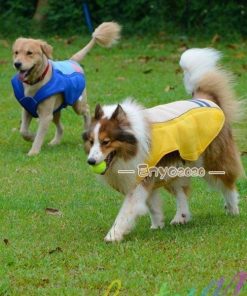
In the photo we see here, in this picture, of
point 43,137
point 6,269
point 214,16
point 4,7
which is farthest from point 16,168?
point 4,7

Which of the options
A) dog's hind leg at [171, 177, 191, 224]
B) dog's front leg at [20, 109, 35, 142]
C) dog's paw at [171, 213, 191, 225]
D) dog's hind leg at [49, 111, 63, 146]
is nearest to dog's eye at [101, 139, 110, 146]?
dog's hind leg at [171, 177, 191, 224]

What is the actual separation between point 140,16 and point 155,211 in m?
13.8

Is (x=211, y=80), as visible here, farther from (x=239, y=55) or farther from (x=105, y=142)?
(x=239, y=55)

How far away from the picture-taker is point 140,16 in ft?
65.0

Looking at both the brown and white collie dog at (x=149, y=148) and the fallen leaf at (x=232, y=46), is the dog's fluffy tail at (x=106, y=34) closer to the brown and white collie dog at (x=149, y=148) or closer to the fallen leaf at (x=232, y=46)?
the brown and white collie dog at (x=149, y=148)

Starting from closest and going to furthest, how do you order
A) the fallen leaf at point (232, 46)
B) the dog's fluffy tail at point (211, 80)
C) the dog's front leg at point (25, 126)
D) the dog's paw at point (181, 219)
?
1. the dog's paw at point (181, 219)
2. the dog's fluffy tail at point (211, 80)
3. the dog's front leg at point (25, 126)
4. the fallen leaf at point (232, 46)

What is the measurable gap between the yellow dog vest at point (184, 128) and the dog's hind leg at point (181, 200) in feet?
1.44

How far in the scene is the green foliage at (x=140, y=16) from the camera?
18609 mm

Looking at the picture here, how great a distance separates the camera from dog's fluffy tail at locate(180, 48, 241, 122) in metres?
6.86

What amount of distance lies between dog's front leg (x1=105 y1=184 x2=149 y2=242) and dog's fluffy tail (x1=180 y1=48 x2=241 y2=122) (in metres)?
1.16

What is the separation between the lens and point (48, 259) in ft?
18.4

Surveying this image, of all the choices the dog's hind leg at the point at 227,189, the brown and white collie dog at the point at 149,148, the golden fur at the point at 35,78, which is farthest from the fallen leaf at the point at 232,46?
the dog's hind leg at the point at 227,189

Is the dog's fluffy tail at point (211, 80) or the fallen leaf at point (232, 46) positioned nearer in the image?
the dog's fluffy tail at point (211, 80)

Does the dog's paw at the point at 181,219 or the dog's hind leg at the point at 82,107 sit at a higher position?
the dog's paw at the point at 181,219
